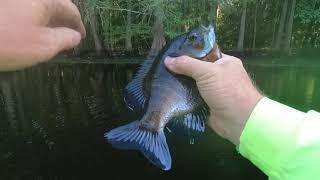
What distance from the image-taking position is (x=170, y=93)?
1837mm

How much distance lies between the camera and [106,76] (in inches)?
648

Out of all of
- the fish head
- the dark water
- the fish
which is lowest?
the dark water

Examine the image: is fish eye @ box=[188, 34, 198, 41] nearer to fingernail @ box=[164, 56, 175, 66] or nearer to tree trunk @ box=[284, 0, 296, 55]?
fingernail @ box=[164, 56, 175, 66]

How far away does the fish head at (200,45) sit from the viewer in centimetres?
A: 181

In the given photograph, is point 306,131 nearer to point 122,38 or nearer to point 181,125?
point 181,125

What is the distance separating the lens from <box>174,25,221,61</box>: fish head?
5.94 feet

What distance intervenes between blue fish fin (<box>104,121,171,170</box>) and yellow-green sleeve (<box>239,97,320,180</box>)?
36 cm

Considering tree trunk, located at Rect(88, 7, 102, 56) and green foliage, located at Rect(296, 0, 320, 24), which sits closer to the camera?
tree trunk, located at Rect(88, 7, 102, 56)

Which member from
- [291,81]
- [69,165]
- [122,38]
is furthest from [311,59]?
[69,165]

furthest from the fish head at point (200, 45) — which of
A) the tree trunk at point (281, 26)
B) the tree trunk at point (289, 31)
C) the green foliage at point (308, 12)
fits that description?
the green foliage at point (308, 12)

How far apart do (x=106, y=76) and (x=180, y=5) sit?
187 inches

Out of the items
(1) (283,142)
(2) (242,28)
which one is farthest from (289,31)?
(1) (283,142)

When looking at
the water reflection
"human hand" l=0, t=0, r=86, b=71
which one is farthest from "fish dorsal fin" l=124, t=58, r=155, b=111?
the water reflection

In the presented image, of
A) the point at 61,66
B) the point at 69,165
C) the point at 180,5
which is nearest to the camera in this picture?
the point at 69,165
